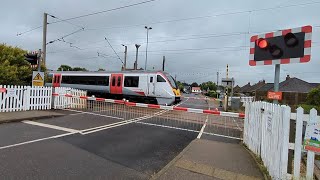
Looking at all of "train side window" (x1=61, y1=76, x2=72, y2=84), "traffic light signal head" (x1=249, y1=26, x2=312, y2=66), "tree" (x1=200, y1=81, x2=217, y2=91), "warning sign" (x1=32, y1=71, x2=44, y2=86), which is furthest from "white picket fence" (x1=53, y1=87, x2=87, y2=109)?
"tree" (x1=200, y1=81, x2=217, y2=91)

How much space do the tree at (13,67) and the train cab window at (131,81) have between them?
7.42 m

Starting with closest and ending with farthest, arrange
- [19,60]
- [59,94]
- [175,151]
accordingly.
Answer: [175,151] → [59,94] → [19,60]

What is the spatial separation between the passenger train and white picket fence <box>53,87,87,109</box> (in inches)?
215

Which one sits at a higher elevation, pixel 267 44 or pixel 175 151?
pixel 267 44

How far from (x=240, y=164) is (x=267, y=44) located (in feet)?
8.74

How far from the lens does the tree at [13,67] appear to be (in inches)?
594

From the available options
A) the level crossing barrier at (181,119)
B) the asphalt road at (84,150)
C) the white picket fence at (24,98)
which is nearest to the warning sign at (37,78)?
the white picket fence at (24,98)

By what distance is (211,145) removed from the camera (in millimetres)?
6961

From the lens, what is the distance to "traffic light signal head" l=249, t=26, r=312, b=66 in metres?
4.36

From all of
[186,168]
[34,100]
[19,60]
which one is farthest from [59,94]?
[186,168]

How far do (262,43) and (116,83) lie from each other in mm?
17329

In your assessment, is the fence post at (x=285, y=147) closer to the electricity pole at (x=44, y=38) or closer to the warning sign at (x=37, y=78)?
the warning sign at (x=37, y=78)

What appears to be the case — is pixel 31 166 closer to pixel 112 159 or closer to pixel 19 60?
pixel 112 159

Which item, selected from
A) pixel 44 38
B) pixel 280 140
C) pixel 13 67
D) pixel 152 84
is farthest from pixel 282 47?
pixel 44 38
